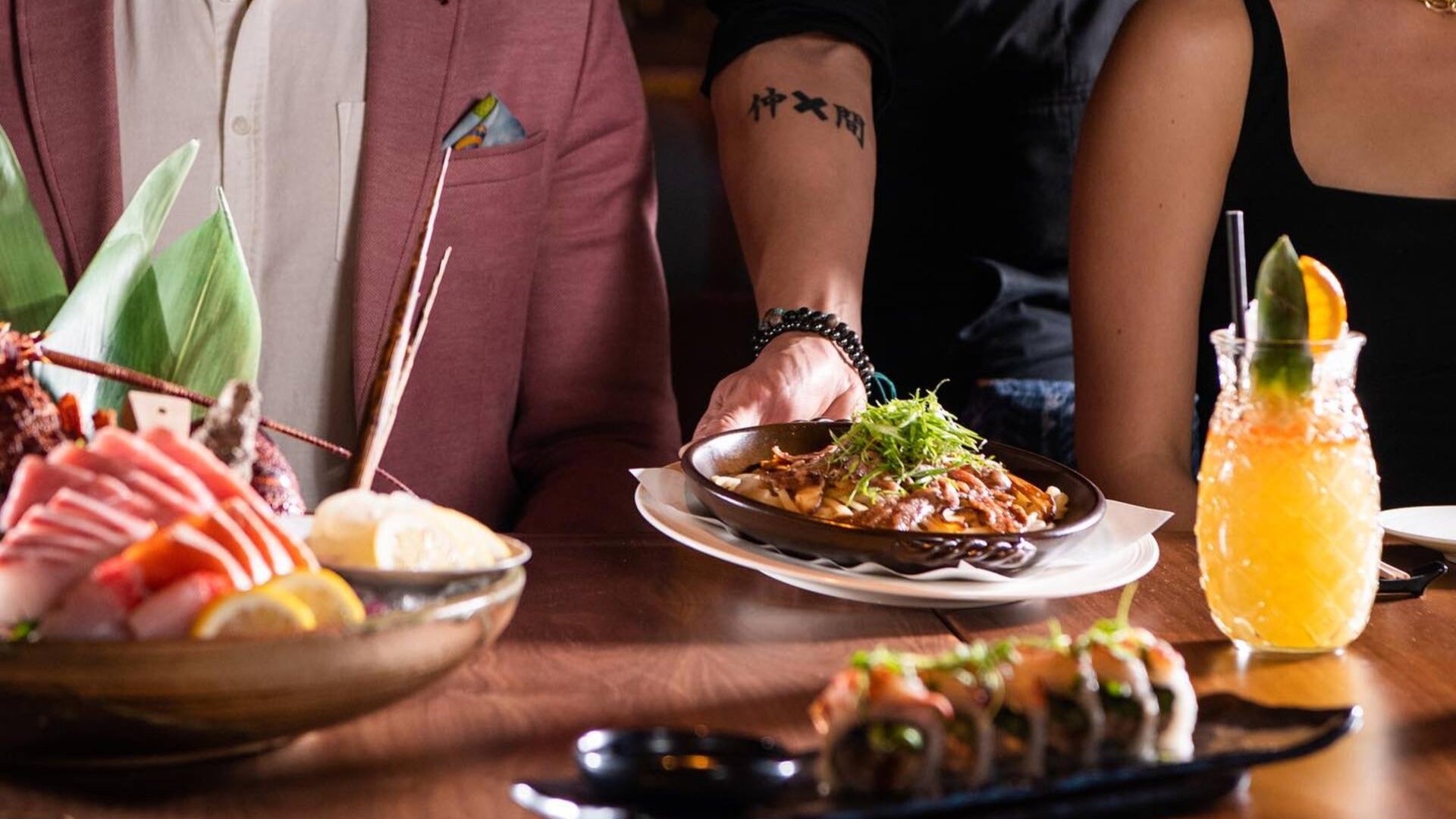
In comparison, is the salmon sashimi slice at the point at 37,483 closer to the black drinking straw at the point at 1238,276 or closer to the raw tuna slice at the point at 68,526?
the raw tuna slice at the point at 68,526

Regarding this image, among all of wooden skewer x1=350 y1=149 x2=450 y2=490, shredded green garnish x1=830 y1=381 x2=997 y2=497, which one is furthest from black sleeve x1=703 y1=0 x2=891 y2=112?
wooden skewer x1=350 y1=149 x2=450 y2=490

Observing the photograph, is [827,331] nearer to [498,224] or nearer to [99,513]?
[498,224]

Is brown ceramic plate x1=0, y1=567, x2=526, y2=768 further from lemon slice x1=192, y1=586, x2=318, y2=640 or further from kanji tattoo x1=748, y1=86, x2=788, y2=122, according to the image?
kanji tattoo x1=748, y1=86, x2=788, y2=122

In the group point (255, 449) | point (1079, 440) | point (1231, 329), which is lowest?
point (1079, 440)

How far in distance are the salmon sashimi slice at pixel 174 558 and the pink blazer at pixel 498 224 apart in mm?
1077

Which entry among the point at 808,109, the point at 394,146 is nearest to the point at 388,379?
the point at 394,146

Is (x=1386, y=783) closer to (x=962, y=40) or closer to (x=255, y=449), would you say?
(x=255, y=449)

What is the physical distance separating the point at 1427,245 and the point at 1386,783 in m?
1.43

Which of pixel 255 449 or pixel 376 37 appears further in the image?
pixel 376 37

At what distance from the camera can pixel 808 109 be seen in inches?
86.2

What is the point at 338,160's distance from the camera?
6.53ft

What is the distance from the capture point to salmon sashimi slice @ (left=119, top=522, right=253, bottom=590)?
2.40ft

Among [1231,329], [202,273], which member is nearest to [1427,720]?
[1231,329]

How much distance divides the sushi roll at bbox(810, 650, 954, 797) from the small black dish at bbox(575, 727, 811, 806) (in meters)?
0.03
